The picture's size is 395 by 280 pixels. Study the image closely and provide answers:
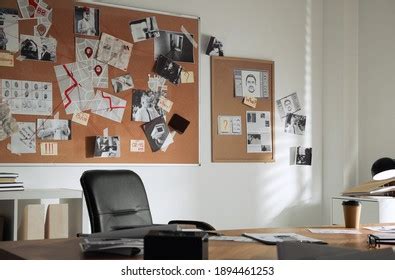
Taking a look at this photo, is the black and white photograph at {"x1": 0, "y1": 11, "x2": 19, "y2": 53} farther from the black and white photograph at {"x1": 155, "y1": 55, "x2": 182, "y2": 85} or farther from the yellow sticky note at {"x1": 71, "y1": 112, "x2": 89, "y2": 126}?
the black and white photograph at {"x1": 155, "y1": 55, "x2": 182, "y2": 85}

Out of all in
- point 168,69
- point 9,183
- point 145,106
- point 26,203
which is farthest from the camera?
point 168,69

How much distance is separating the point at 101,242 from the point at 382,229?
1.47 metres

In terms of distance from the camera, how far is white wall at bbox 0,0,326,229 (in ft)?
14.7

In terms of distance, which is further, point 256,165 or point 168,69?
point 256,165

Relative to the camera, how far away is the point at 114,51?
4.21 m

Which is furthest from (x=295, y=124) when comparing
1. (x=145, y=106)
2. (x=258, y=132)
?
(x=145, y=106)

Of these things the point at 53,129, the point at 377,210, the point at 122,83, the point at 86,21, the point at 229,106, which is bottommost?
the point at 377,210

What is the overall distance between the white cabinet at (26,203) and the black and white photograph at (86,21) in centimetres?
119

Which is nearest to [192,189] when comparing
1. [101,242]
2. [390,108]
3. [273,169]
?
[273,169]

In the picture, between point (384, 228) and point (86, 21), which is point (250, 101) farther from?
point (384, 228)

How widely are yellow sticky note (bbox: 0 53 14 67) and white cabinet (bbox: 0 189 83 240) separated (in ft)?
2.91

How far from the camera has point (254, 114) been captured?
192 inches

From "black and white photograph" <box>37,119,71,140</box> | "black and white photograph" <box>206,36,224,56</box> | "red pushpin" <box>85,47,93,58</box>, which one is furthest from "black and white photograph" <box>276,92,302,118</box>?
"black and white photograph" <box>37,119,71,140</box>

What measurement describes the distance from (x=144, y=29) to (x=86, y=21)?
0.47 metres
